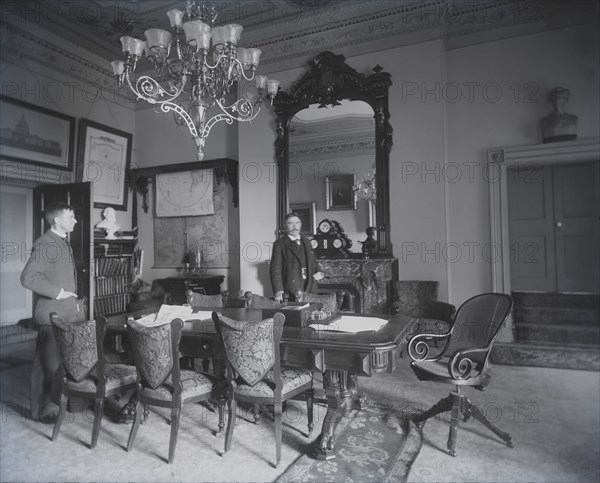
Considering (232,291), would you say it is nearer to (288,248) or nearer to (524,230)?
→ (288,248)

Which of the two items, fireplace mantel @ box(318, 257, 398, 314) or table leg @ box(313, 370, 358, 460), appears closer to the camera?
table leg @ box(313, 370, 358, 460)

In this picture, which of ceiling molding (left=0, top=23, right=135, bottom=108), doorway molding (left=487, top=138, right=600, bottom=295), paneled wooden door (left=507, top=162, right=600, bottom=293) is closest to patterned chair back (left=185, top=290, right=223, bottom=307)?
doorway molding (left=487, top=138, right=600, bottom=295)

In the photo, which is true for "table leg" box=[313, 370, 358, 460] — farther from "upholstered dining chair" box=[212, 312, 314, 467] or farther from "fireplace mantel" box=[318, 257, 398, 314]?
"fireplace mantel" box=[318, 257, 398, 314]

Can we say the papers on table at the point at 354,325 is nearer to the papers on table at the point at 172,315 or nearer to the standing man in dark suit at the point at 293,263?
the papers on table at the point at 172,315

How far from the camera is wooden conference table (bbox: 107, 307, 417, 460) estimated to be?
2.47 m

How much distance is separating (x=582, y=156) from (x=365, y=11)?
3040mm

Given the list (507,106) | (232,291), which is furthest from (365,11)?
(232,291)

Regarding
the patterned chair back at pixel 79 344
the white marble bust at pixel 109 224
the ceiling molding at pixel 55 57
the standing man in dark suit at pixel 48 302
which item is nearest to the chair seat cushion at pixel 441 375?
the patterned chair back at pixel 79 344

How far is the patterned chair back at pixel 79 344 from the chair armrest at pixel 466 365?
7.61 ft

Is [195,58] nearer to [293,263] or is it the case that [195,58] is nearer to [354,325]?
[354,325]

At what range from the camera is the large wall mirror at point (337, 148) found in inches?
212

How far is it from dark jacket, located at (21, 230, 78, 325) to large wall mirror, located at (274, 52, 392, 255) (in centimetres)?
297

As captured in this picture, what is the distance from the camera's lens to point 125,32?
5.77 meters

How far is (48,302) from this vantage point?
10.9 feet
